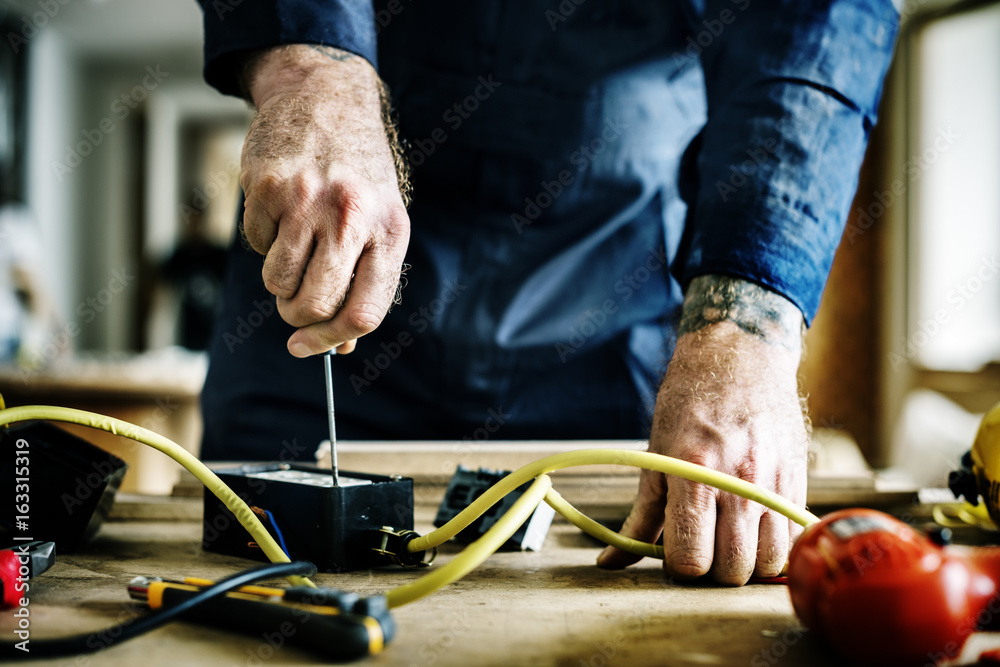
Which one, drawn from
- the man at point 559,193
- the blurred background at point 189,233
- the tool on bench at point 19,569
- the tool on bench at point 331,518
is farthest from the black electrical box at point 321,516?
the blurred background at point 189,233

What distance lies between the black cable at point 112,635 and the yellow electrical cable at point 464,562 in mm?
73

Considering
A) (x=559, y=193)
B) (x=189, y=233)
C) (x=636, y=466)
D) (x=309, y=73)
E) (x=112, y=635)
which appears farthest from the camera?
(x=189, y=233)

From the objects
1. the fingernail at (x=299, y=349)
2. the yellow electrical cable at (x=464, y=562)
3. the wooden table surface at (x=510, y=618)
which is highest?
the fingernail at (x=299, y=349)

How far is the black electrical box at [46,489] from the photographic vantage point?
484 mm

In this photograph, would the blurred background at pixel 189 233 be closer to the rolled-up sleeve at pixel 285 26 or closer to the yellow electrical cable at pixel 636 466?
the yellow electrical cable at pixel 636 466

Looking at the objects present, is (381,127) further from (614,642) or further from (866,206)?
(866,206)

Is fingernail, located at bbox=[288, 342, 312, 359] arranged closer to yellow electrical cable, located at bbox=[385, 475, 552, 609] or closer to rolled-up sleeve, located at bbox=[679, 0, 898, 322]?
yellow electrical cable, located at bbox=[385, 475, 552, 609]

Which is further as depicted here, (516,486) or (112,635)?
(516,486)

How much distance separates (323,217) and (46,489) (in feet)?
0.88

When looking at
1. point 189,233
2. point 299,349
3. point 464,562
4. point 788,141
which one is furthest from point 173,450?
point 189,233

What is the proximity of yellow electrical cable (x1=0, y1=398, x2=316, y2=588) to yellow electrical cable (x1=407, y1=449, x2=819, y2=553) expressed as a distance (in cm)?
9

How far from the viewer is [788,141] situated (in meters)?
0.62

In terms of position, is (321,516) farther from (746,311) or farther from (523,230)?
(523,230)

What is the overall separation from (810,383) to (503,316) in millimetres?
3045
